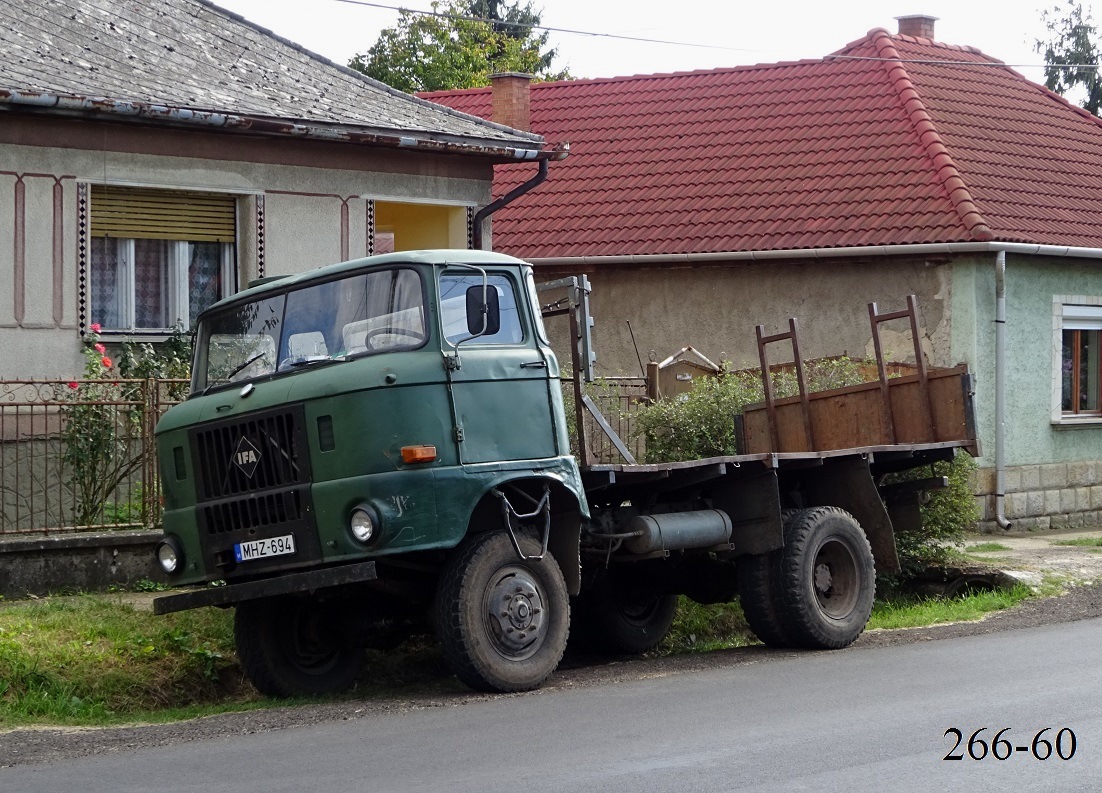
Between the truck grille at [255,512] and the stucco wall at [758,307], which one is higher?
the stucco wall at [758,307]

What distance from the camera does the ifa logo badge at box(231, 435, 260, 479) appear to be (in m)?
8.63

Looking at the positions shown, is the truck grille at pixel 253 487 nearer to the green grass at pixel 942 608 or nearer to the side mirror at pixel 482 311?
the side mirror at pixel 482 311

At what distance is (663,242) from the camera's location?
20609mm

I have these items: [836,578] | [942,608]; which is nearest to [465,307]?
[836,578]

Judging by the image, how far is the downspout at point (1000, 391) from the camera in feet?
59.7

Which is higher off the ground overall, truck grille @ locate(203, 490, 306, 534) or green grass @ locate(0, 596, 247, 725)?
truck grille @ locate(203, 490, 306, 534)

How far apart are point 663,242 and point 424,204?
5033mm

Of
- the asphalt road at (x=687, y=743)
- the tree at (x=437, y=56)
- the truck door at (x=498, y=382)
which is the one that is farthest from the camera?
the tree at (x=437, y=56)

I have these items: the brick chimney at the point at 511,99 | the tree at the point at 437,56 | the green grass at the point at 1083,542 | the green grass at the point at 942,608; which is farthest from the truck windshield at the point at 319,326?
the tree at the point at 437,56

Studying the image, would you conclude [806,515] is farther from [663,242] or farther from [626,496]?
[663,242]

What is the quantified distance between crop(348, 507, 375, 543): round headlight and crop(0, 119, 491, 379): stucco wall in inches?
254

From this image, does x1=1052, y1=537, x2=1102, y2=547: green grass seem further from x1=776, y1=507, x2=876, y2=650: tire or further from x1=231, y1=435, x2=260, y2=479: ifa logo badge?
x1=231, y1=435, x2=260, y2=479: ifa logo badge

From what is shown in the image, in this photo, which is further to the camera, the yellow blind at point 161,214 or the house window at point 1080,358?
the house window at point 1080,358

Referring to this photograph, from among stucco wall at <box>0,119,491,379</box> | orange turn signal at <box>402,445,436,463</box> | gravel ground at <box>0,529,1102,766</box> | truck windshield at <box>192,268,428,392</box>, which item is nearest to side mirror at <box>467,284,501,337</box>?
truck windshield at <box>192,268,428,392</box>
